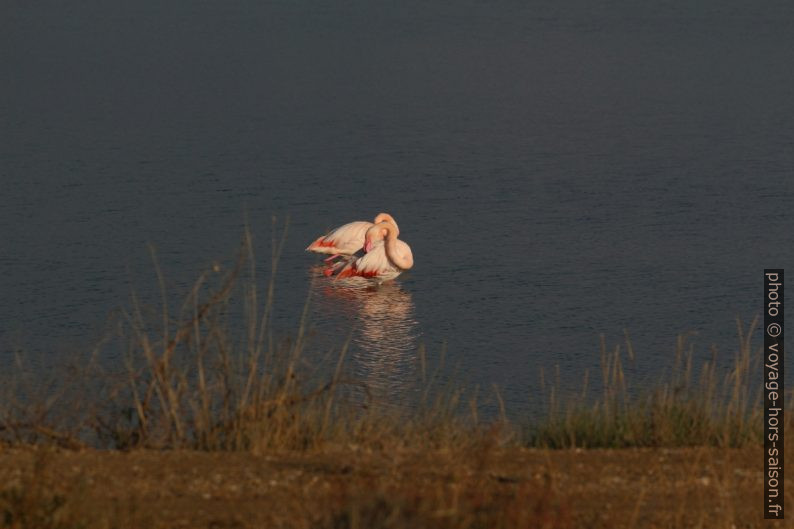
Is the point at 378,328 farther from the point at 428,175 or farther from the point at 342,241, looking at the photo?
the point at 428,175

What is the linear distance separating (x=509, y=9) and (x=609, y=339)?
21190mm

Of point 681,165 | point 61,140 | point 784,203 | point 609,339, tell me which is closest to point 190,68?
point 61,140

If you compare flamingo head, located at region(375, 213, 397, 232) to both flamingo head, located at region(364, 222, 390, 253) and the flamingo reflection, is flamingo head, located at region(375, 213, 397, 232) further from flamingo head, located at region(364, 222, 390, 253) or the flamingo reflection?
the flamingo reflection

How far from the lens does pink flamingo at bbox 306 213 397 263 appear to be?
13.5 m

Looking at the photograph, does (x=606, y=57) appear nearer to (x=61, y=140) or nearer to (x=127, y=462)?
(x=61, y=140)

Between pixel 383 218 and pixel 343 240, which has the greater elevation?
pixel 383 218

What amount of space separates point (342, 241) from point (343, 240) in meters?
0.02

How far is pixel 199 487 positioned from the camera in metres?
5.24

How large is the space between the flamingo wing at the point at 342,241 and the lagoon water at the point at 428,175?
0.18 metres

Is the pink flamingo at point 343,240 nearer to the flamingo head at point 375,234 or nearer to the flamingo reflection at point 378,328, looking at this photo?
the flamingo head at point 375,234

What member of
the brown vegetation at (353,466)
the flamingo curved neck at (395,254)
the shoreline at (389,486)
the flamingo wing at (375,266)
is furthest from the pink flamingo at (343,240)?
the shoreline at (389,486)

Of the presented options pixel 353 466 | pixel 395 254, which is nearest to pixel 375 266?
pixel 395 254

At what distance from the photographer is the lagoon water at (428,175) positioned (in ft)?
37.4

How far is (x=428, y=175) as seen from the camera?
16188mm
